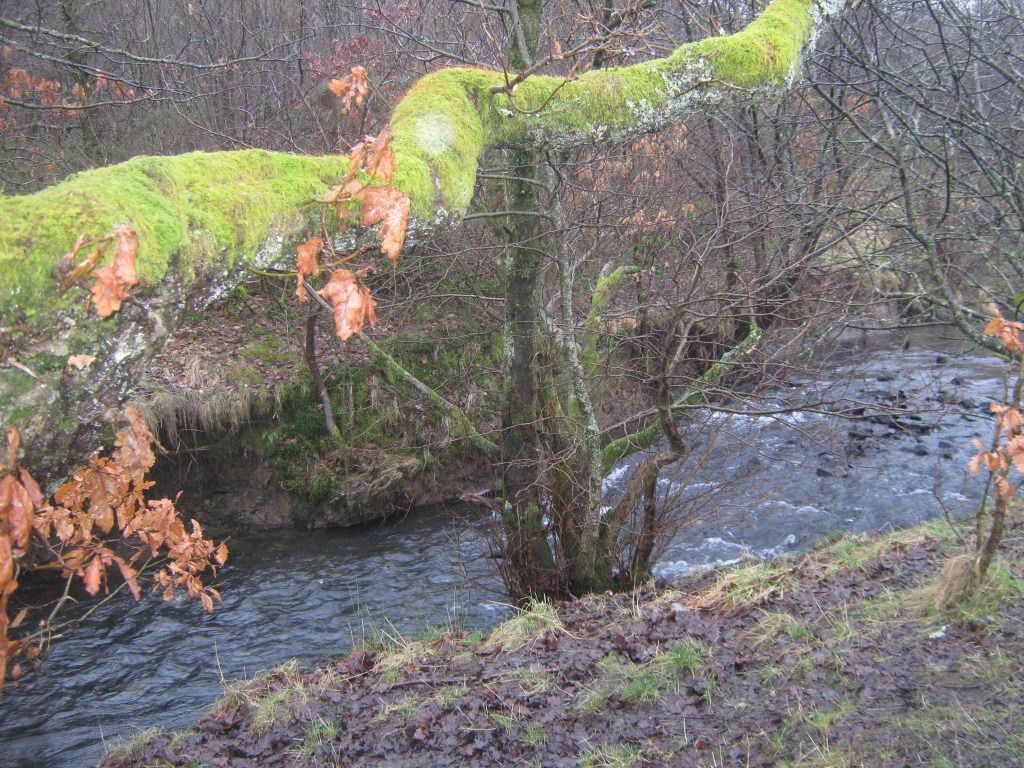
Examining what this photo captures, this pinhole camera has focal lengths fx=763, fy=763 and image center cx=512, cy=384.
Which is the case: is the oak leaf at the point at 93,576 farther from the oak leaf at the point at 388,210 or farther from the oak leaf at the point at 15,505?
the oak leaf at the point at 388,210

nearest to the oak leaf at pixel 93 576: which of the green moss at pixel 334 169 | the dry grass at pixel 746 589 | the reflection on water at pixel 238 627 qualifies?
the green moss at pixel 334 169

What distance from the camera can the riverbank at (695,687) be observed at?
332cm

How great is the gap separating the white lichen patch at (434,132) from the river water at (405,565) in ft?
10.0

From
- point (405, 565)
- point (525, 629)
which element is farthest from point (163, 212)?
point (405, 565)

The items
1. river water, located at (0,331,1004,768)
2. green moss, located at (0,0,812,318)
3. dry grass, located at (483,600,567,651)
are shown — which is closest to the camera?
green moss, located at (0,0,812,318)

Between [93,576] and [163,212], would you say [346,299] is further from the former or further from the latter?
[93,576]

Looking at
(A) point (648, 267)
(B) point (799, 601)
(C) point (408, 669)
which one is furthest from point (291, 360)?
(B) point (799, 601)

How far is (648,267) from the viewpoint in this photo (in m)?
8.63

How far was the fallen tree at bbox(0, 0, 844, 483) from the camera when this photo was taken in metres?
1.74

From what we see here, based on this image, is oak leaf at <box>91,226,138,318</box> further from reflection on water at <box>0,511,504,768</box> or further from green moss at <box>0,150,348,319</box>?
reflection on water at <box>0,511,504,768</box>

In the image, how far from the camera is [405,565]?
8.52m

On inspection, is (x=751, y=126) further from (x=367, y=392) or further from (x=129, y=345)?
(x=129, y=345)

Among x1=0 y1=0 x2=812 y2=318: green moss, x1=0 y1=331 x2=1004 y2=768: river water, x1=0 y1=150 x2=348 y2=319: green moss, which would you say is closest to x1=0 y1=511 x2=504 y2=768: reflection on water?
x1=0 y1=331 x2=1004 y2=768: river water

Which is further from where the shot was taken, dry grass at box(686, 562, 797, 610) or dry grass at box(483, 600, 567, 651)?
dry grass at box(483, 600, 567, 651)
